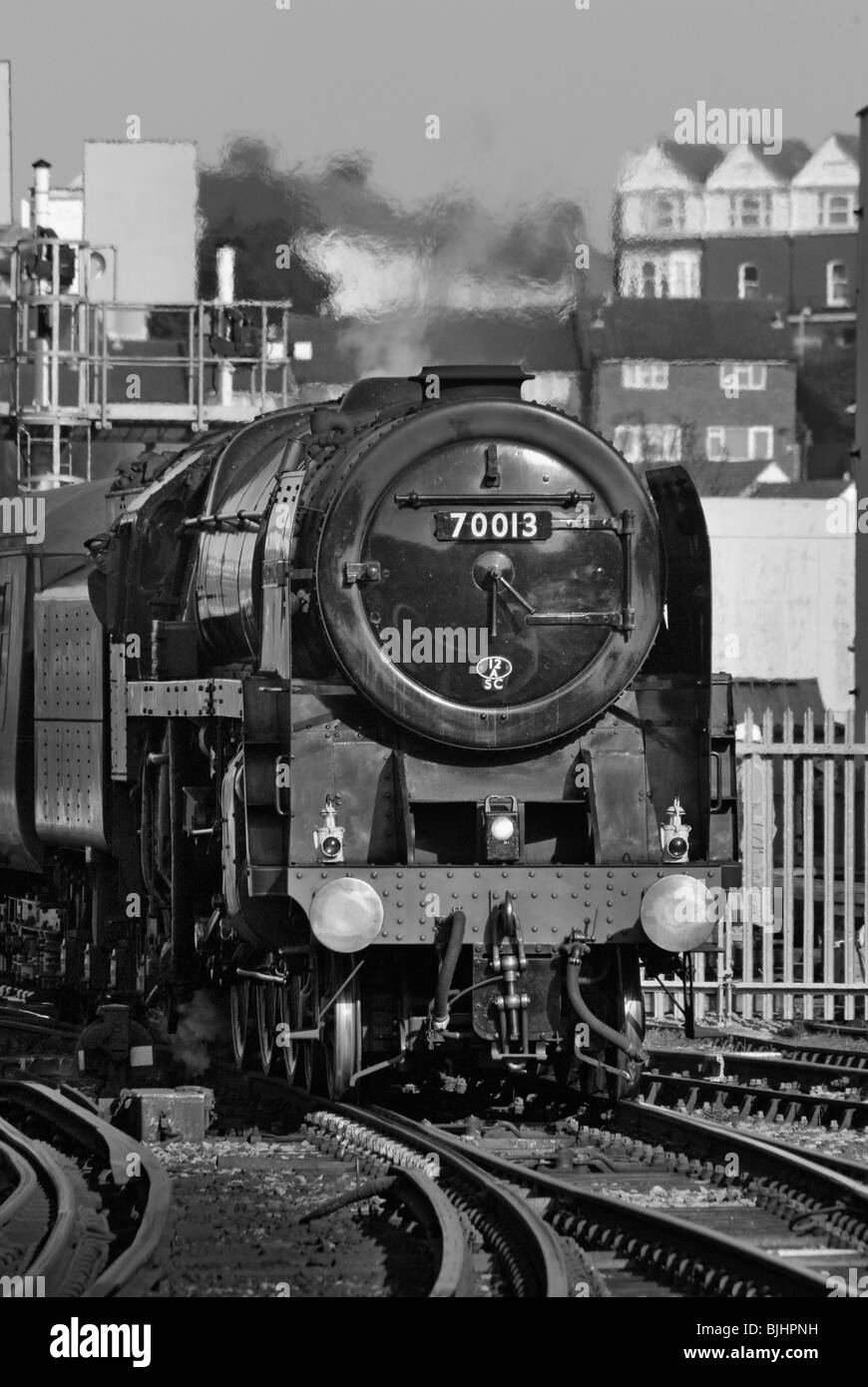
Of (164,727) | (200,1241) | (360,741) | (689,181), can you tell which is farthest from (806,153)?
(200,1241)

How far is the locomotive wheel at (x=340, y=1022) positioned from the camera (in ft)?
33.6

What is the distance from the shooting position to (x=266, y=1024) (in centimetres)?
1156

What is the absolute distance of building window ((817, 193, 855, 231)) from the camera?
3011cm

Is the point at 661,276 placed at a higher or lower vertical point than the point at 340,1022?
higher

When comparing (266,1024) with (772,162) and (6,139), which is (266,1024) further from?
(772,162)

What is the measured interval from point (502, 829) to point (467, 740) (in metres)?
0.44

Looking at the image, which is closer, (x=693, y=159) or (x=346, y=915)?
(x=346, y=915)

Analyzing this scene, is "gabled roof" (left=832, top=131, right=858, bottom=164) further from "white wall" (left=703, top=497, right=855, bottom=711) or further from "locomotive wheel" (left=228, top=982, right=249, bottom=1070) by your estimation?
"locomotive wheel" (left=228, top=982, right=249, bottom=1070)

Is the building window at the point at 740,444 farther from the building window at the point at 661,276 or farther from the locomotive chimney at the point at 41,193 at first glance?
the locomotive chimney at the point at 41,193

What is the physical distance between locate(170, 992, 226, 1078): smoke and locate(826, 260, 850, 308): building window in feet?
82.0

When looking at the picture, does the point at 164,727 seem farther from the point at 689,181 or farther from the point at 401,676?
the point at 689,181

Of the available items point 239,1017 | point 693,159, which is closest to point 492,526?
point 239,1017

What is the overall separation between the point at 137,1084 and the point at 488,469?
4157mm

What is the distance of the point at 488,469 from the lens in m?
10.1
